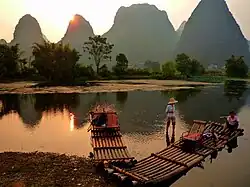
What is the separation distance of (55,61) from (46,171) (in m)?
58.4

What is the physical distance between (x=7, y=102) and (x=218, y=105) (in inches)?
914

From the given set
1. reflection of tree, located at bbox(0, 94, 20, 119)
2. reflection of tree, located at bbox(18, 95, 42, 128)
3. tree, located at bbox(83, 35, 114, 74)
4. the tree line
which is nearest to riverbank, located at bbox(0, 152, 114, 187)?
reflection of tree, located at bbox(18, 95, 42, 128)

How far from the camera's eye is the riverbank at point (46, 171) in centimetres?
1202

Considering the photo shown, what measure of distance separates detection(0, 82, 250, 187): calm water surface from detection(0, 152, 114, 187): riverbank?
77.4 inches

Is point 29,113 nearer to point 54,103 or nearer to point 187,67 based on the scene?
point 54,103

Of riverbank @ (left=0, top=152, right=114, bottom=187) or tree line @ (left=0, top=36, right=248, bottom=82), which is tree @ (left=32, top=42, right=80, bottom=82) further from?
riverbank @ (left=0, top=152, right=114, bottom=187)

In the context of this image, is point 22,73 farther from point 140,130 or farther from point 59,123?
point 140,130

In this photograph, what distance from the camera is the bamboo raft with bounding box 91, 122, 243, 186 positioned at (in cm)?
1199

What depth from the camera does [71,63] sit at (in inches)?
2776

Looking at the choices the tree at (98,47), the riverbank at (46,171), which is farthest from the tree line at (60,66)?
the riverbank at (46,171)

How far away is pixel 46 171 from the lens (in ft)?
43.2

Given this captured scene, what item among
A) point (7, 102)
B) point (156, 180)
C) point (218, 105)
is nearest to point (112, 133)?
point (156, 180)

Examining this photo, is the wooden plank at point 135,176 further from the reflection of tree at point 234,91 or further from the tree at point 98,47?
the tree at point 98,47

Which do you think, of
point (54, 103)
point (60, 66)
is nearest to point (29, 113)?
point (54, 103)
